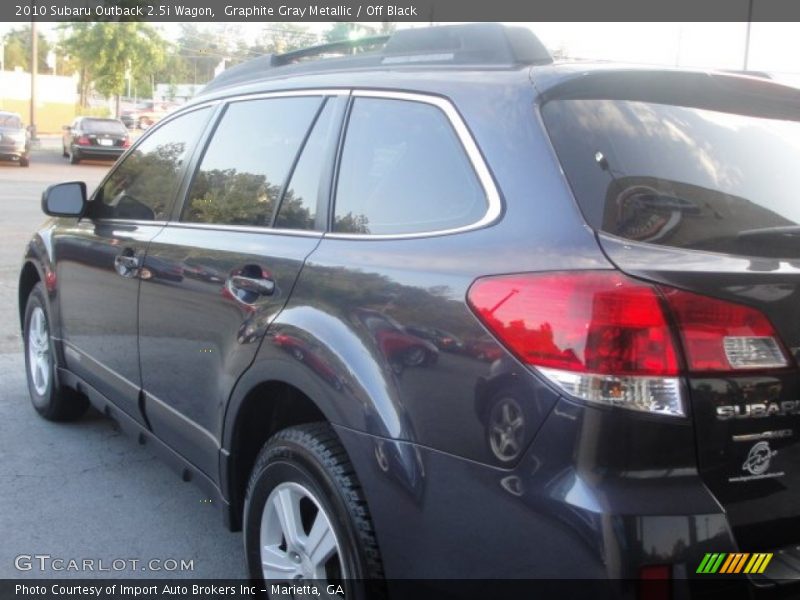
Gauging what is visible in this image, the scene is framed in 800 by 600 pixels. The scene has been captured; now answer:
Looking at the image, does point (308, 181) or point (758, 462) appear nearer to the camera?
point (758, 462)

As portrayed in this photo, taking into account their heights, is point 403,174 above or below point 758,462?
above

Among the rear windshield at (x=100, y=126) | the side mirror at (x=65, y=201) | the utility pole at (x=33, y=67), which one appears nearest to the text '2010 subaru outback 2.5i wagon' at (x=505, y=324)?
the side mirror at (x=65, y=201)

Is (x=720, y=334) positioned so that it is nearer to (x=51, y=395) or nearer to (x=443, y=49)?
(x=443, y=49)

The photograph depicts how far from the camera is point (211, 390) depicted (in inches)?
127

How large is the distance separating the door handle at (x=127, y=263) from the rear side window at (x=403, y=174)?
1.38m

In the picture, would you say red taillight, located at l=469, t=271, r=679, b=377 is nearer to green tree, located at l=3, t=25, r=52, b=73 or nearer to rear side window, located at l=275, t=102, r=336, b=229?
rear side window, located at l=275, t=102, r=336, b=229

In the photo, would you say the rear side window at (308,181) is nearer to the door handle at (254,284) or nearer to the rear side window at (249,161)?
the rear side window at (249,161)

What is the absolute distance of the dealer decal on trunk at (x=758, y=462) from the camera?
2008 millimetres

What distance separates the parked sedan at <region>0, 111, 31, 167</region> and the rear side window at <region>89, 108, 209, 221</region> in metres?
24.1

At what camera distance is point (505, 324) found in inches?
81.0

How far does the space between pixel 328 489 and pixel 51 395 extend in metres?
3.19

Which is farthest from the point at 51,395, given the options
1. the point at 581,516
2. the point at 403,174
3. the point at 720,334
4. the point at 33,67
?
the point at 33,67

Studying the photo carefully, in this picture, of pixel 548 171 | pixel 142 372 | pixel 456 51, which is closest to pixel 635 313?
pixel 548 171

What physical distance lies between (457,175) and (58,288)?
3143 mm
